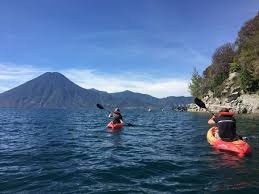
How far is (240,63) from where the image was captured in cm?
7112

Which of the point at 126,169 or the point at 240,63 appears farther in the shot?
the point at 240,63

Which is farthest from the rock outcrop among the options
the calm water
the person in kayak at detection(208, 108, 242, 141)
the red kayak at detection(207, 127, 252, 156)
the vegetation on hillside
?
the person in kayak at detection(208, 108, 242, 141)

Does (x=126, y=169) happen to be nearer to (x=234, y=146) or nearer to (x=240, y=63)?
(x=234, y=146)

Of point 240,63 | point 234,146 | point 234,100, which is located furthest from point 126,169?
point 240,63

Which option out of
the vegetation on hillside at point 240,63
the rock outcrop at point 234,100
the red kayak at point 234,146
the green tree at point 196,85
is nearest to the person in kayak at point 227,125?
the red kayak at point 234,146

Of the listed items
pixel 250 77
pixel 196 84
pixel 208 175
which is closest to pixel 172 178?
A: pixel 208 175

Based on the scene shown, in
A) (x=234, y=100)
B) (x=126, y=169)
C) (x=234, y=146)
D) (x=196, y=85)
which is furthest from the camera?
(x=196, y=85)

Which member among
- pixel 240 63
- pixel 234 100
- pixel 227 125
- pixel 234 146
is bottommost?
pixel 234 146

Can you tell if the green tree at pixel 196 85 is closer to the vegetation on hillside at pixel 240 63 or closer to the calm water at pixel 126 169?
the vegetation on hillside at pixel 240 63

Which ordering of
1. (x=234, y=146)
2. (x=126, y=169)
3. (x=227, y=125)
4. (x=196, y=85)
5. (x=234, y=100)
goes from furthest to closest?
(x=196, y=85), (x=234, y=100), (x=227, y=125), (x=234, y=146), (x=126, y=169)

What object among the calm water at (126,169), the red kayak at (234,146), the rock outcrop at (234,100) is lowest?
the calm water at (126,169)

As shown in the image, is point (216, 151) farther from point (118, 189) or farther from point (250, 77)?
point (250, 77)

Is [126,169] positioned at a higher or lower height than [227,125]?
lower

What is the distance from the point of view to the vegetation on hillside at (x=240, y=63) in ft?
212
